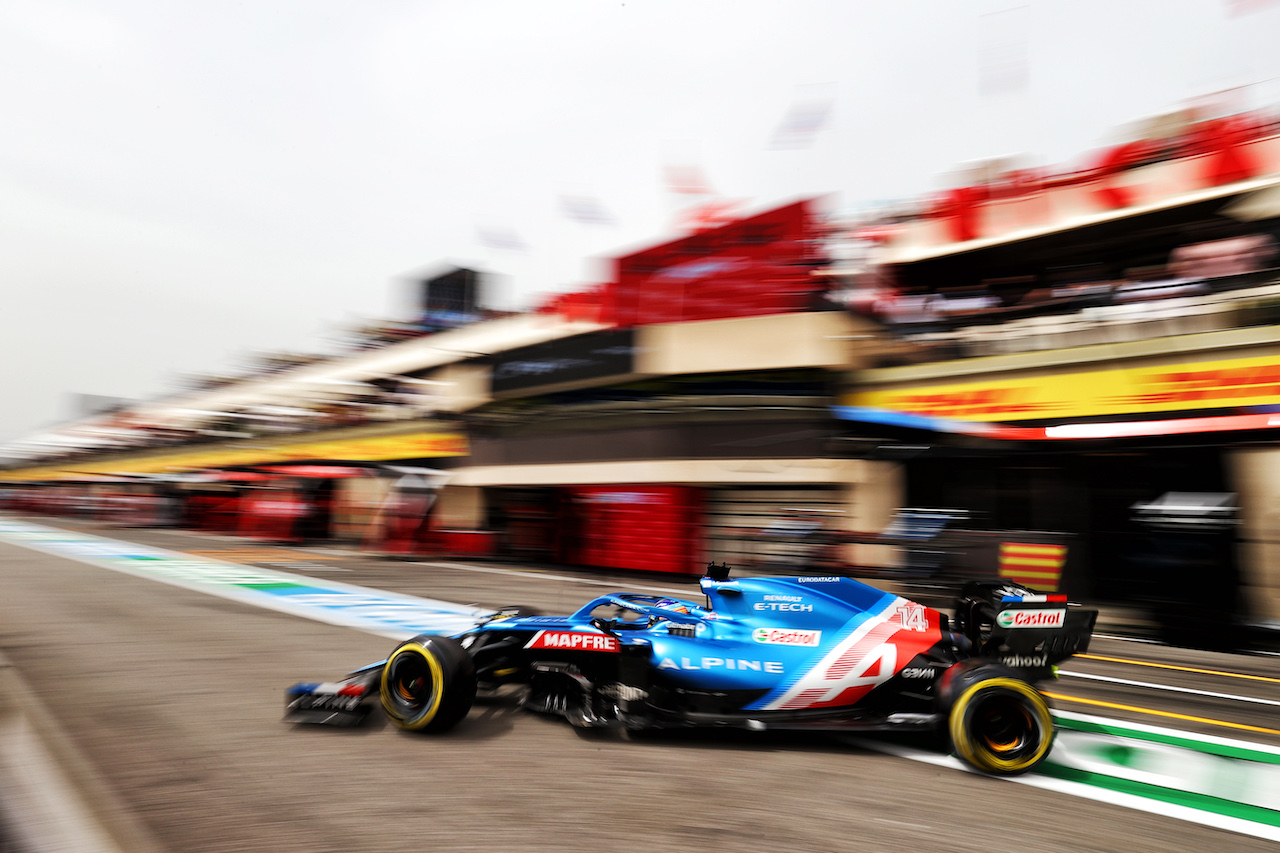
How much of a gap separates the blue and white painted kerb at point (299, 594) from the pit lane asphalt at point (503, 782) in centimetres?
171

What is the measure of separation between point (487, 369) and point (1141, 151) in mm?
16892

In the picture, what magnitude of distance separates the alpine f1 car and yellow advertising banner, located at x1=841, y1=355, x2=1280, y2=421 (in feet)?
26.9

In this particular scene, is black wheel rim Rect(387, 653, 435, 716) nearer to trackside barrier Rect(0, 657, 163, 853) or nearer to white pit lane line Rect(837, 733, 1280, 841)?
trackside barrier Rect(0, 657, 163, 853)

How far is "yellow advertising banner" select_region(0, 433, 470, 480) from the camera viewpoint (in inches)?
995

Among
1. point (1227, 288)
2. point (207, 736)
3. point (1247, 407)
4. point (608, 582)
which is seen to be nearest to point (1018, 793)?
point (207, 736)

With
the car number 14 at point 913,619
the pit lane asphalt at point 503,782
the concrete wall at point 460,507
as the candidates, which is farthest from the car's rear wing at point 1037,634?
the concrete wall at point 460,507

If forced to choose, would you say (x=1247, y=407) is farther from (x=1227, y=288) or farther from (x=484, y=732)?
(x=484, y=732)

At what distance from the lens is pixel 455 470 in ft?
76.3

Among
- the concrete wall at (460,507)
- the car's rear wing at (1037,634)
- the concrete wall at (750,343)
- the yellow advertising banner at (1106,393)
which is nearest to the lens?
the car's rear wing at (1037,634)

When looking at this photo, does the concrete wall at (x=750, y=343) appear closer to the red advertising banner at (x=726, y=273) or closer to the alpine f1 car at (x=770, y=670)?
the red advertising banner at (x=726, y=273)

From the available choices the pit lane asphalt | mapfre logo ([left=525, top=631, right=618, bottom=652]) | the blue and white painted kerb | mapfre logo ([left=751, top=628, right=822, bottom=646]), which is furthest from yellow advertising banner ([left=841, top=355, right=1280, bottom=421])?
mapfre logo ([left=525, top=631, right=618, bottom=652])

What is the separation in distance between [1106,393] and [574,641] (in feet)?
35.4

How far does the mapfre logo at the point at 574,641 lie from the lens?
508 cm

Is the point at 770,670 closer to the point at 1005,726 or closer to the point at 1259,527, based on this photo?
the point at 1005,726
